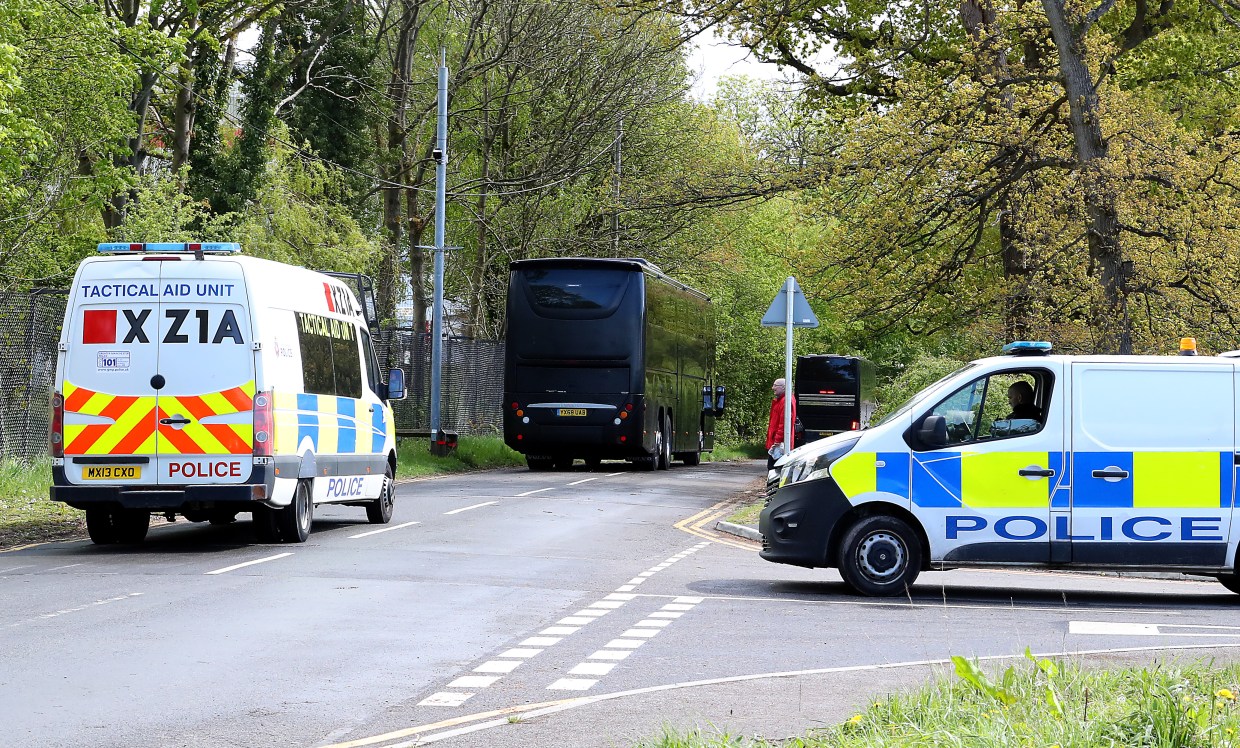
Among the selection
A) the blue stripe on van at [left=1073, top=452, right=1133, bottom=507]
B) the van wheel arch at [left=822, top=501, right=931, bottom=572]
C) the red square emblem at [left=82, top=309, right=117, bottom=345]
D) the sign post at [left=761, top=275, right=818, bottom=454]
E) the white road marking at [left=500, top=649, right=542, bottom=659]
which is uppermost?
the sign post at [left=761, top=275, right=818, bottom=454]

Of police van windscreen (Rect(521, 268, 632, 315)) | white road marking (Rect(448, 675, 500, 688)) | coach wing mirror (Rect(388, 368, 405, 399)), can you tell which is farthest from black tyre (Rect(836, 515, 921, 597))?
police van windscreen (Rect(521, 268, 632, 315))

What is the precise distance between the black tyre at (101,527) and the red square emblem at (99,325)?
1663 mm

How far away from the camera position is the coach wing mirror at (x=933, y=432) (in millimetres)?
12539

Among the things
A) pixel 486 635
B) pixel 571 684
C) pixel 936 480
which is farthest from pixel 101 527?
pixel 571 684

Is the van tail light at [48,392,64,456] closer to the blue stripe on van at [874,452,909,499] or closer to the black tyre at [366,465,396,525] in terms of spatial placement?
the black tyre at [366,465,396,525]

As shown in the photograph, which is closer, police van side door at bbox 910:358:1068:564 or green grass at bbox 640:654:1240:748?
green grass at bbox 640:654:1240:748

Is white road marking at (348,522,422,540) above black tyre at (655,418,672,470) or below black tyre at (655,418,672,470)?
below

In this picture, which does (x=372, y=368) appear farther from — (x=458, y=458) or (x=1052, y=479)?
(x=458, y=458)

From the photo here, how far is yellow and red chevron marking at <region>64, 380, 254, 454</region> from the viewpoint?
14898mm

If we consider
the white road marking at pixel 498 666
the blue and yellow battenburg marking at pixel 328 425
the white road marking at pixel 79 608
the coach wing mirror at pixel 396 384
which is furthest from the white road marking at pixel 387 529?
the white road marking at pixel 498 666

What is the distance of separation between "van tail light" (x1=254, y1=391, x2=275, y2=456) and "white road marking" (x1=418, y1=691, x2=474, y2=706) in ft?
24.4

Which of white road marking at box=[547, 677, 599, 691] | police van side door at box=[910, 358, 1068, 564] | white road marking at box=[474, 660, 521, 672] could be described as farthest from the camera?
police van side door at box=[910, 358, 1068, 564]

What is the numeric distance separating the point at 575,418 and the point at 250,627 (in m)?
22.7

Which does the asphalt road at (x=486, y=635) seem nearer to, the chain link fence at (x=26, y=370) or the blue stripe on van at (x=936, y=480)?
the blue stripe on van at (x=936, y=480)
